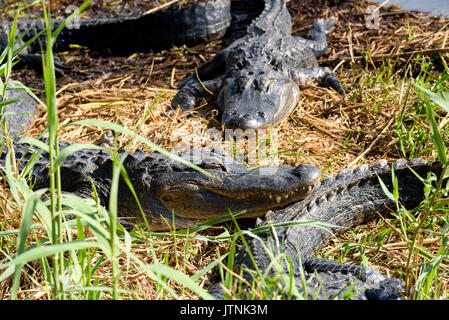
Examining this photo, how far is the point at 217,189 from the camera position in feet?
9.03

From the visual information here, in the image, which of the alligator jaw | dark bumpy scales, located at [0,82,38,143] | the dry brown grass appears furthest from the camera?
dark bumpy scales, located at [0,82,38,143]

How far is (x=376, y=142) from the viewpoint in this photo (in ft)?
12.5

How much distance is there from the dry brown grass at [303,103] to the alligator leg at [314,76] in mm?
104

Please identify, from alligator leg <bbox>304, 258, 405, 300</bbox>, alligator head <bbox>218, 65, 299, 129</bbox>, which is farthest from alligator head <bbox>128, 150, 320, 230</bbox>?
alligator head <bbox>218, 65, 299, 129</bbox>

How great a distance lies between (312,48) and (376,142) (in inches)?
77.6

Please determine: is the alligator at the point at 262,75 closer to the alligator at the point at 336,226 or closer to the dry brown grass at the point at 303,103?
the dry brown grass at the point at 303,103

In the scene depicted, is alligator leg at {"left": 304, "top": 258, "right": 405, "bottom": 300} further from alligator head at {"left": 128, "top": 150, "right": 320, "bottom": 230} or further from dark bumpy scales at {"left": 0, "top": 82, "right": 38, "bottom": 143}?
dark bumpy scales at {"left": 0, "top": 82, "right": 38, "bottom": 143}

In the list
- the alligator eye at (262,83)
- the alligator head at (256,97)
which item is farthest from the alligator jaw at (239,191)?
the alligator eye at (262,83)

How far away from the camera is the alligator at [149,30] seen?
241 inches

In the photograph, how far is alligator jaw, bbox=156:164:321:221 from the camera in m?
2.65

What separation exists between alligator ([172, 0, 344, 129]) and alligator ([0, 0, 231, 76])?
67 centimetres

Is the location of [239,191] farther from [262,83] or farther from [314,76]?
[314,76]

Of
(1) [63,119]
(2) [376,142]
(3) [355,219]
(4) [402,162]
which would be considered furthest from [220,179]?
(1) [63,119]

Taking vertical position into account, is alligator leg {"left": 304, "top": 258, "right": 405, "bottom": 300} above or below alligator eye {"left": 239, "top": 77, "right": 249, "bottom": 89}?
below
